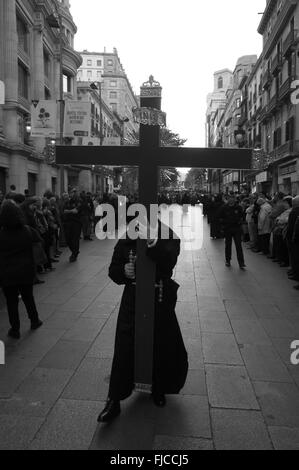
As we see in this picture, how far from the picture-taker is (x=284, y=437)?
303cm

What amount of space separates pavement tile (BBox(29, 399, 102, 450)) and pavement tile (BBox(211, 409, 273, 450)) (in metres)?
0.91

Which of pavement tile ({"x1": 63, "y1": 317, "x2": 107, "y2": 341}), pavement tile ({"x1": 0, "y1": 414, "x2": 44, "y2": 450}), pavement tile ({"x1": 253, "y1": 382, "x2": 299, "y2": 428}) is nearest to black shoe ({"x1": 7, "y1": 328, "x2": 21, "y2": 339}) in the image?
pavement tile ({"x1": 63, "y1": 317, "x2": 107, "y2": 341})

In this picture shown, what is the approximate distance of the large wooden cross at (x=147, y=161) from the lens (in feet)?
10.6

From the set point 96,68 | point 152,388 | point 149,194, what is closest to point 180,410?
point 152,388

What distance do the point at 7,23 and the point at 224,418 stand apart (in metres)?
26.9

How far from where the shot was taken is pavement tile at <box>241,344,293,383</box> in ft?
13.3

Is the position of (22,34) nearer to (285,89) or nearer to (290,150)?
(285,89)

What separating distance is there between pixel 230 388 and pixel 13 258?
116 inches

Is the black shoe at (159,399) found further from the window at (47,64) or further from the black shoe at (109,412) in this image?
the window at (47,64)

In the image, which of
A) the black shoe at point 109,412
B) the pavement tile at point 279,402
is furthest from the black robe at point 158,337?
the pavement tile at point 279,402

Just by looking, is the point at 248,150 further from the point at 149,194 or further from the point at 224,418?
the point at 224,418

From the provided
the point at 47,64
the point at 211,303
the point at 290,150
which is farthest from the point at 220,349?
the point at 47,64

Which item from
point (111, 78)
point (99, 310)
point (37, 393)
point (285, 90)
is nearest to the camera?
point (37, 393)

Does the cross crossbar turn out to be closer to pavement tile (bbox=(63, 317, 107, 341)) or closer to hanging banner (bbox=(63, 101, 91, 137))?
pavement tile (bbox=(63, 317, 107, 341))
